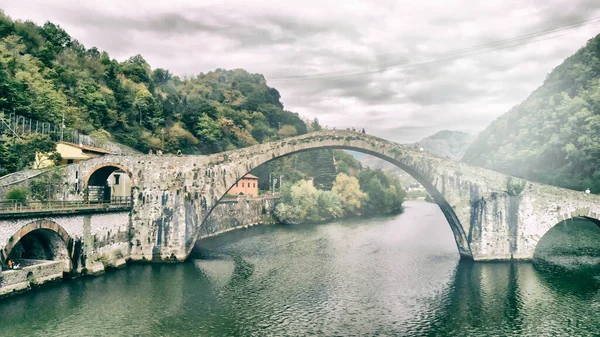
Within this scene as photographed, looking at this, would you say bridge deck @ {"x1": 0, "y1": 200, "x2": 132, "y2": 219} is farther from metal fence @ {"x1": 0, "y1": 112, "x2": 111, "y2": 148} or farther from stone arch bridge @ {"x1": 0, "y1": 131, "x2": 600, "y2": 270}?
metal fence @ {"x1": 0, "y1": 112, "x2": 111, "y2": 148}

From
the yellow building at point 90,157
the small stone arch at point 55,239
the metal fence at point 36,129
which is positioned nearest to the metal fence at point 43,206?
the small stone arch at point 55,239

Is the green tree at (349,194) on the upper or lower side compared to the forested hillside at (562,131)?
lower

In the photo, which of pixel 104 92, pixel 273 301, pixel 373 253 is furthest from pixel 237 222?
pixel 273 301

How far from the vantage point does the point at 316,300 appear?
2067 centimetres

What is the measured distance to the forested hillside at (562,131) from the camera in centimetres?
4744

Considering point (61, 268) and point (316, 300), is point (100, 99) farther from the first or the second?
point (316, 300)

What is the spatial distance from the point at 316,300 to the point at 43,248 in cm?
1545

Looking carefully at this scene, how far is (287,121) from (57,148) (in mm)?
70951

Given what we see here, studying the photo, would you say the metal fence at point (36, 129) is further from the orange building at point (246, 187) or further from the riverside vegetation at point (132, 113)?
the orange building at point (246, 187)

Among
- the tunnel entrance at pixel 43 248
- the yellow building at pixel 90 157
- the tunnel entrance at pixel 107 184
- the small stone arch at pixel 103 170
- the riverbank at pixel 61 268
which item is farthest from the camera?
the yellow building at pixel 90 157

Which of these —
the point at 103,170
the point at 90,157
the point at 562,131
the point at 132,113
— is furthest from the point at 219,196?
the point at 562,131

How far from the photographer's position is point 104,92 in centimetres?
5359

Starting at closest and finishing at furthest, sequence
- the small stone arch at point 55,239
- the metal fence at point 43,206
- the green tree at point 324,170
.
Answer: the metal fence at point 43,206 → the small stone arch at point 55,239 → the green tree at point 324,170

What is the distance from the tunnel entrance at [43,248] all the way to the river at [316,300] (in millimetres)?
1836
